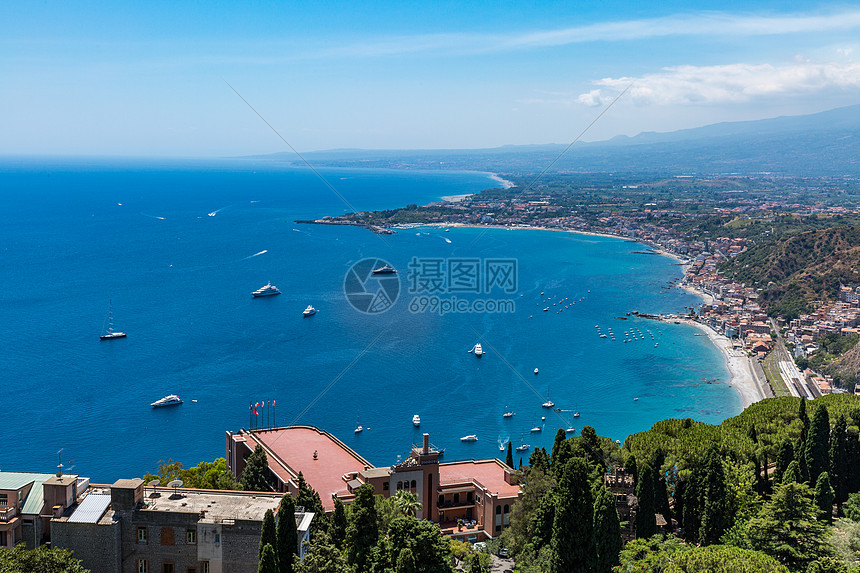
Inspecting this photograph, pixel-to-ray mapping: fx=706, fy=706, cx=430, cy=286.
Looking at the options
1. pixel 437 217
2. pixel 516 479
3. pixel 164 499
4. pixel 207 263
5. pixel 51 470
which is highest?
pixel 437 217

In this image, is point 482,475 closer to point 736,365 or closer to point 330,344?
point 330,344

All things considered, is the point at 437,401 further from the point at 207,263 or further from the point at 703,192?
the point at 703,192

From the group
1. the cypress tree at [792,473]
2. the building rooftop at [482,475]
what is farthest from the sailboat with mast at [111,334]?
the cypress tree at [792,473]

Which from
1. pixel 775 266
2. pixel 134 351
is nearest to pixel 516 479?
pixel 134 351

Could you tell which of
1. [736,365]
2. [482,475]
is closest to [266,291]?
[736,365]

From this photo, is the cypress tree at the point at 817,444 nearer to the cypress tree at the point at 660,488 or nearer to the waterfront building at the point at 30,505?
the cypress tree at the point at 660,488

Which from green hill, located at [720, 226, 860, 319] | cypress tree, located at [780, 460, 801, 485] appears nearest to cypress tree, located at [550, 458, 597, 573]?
cypress tree, located at [780, 460, 801, 485]
